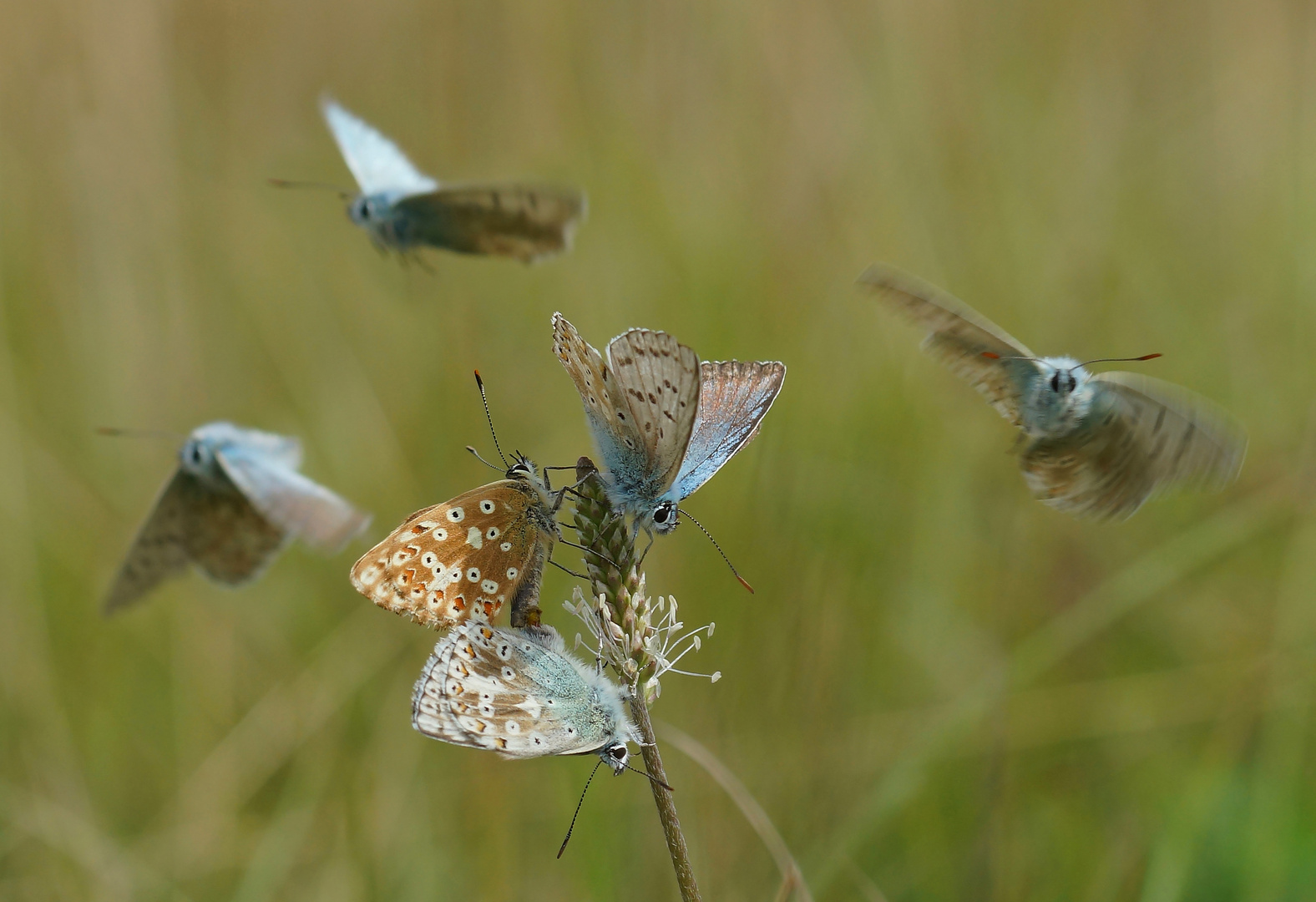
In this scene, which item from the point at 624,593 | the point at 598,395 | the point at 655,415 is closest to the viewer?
the point at 624,593

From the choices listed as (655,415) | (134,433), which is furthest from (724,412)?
(134,433)

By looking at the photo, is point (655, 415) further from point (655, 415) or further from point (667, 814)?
point (667, 814)

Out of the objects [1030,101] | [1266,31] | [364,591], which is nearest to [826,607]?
[364,591]

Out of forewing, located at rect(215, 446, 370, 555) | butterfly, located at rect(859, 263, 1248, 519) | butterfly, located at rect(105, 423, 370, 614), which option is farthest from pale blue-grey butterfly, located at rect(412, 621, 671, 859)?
butterfly, located at rect(105, 423, 370, 614)

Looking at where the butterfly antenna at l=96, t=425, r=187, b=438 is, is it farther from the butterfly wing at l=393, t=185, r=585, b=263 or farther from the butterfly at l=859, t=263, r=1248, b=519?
the butterfly at l=859, t=263, r=1248, b=519

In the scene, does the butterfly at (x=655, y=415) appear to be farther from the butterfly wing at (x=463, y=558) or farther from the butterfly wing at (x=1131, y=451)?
the butterfly wing at (x=1131, y=451)

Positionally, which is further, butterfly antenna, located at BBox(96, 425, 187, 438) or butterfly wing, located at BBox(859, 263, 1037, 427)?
butterfly antenna, located at BBox(96, 425, 187, 438)
